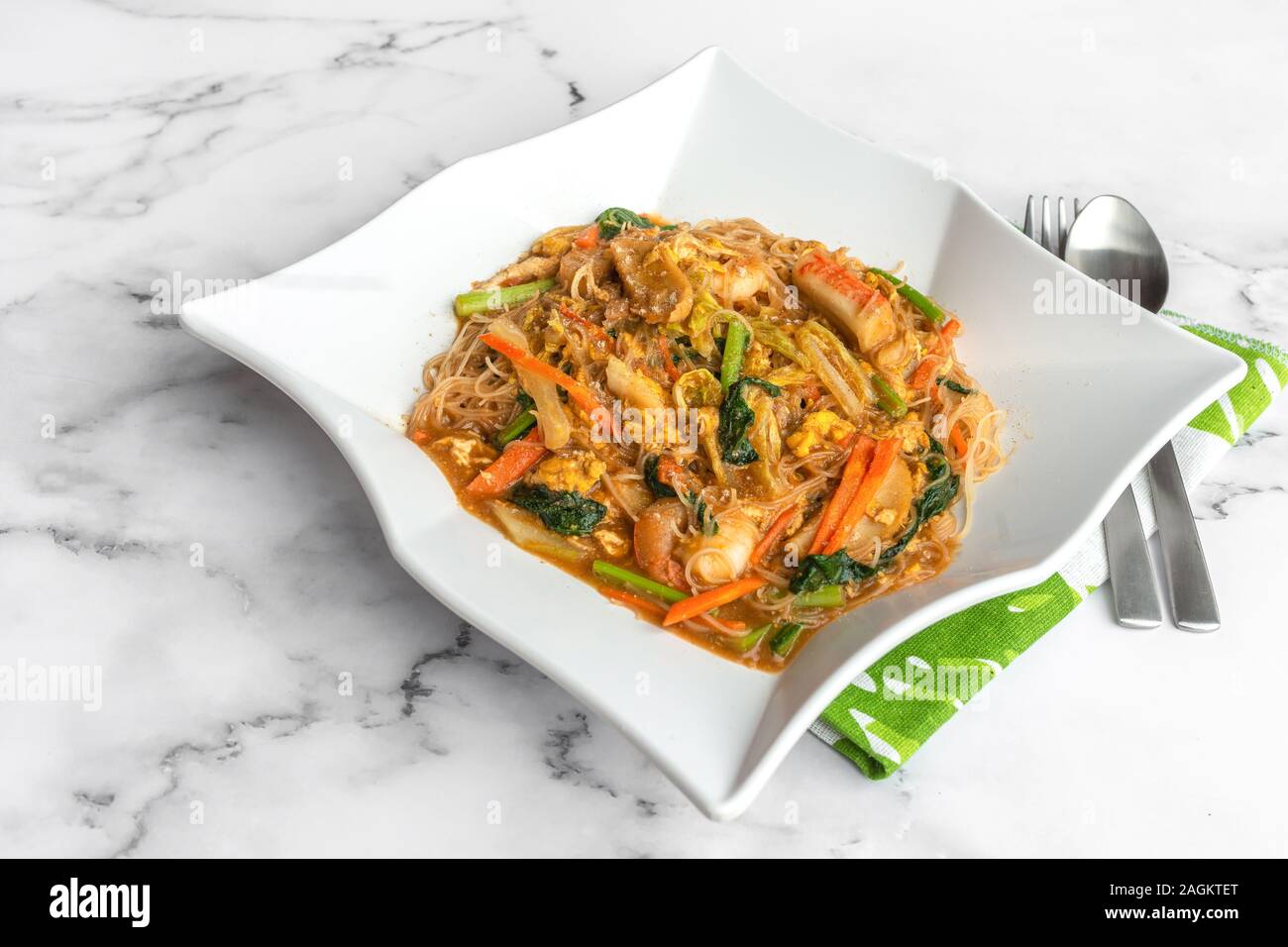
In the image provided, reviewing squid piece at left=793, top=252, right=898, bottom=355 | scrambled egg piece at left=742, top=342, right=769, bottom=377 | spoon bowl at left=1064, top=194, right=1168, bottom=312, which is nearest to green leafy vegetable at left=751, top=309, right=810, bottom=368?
scrambled egg piece at left=742, top=342, right=769, bottom=377

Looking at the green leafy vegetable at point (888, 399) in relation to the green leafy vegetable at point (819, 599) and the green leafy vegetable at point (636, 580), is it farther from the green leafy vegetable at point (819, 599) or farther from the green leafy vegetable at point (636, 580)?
A: the green leafy vegetable at point (636, 580)

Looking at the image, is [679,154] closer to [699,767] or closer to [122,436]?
[122,436]

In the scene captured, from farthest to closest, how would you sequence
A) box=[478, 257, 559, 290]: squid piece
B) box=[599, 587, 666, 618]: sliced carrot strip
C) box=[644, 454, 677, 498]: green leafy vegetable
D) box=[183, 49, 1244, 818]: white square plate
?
1. box=[478, 257, 559, 290]: squid piece
2. box=[644, 454, 677, 498]: green leafy vegetable
3. box=[599, 587, 666, 618]: sliced carrot strip
4. box=[183, 49, 1244, 818]: white square plate

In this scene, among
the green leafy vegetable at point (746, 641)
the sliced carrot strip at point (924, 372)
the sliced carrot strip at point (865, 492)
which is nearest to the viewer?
the green leafy vegetable at point (746, 641)

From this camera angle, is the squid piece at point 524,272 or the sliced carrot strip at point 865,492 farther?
the squid piece at point 524,272

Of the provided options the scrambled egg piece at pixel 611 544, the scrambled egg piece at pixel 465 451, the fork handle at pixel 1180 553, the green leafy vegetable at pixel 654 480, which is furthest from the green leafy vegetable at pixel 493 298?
the fork handle at pixel 1180 553

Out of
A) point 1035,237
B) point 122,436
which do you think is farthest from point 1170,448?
point 122,436

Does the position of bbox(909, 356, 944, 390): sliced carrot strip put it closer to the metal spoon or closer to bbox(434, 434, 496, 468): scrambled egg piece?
the metal spoon
